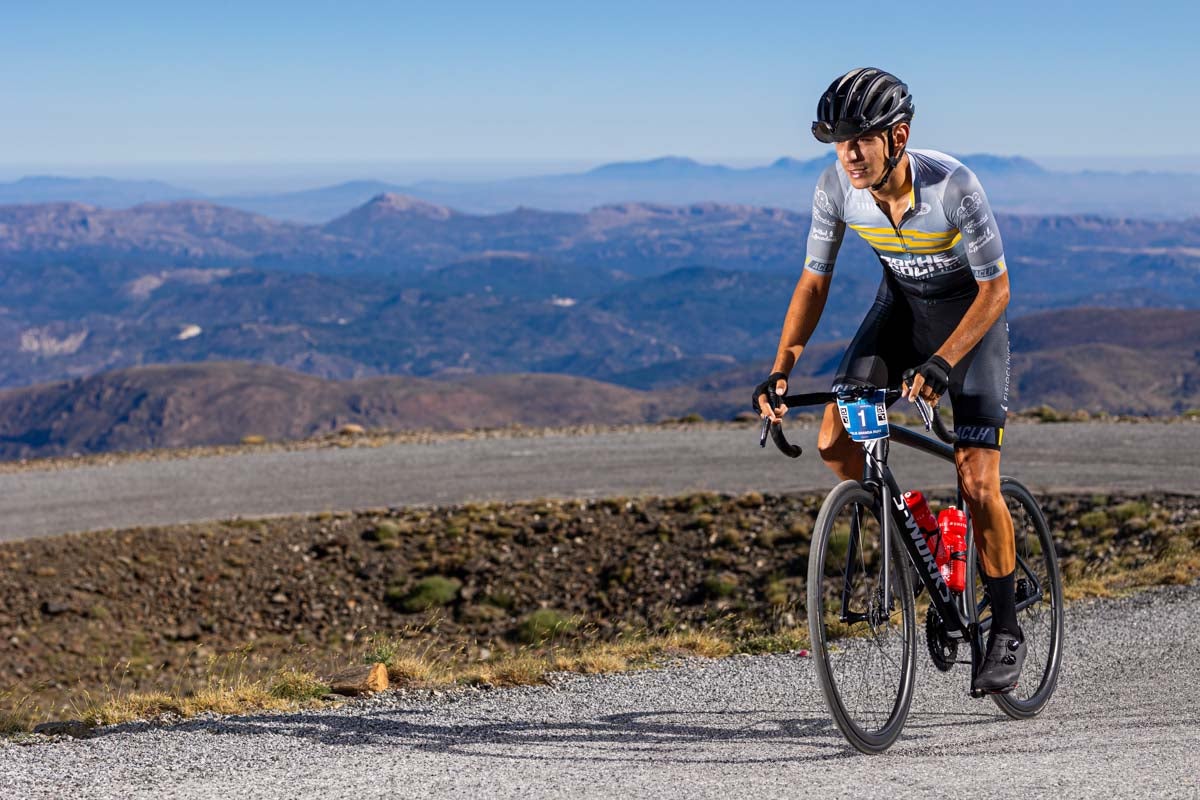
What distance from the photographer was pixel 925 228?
17.2ft

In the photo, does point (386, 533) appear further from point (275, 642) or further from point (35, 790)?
point (35, 790)

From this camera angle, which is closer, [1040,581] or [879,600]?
[879,600]

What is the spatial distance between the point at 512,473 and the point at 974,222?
17053 mm

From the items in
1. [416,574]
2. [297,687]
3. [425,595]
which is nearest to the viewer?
[297,687]

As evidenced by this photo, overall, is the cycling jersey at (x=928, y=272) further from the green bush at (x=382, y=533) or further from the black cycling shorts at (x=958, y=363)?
the green bush at (x=382, y=533)

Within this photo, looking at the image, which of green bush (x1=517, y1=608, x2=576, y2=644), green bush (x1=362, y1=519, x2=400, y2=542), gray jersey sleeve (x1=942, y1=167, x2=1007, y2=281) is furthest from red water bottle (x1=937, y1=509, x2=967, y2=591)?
green bush (x1=362, y1=519, x2=400, y2=542)

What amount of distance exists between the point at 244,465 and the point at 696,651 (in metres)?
17.2

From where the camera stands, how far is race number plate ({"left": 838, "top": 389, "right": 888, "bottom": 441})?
5.19m

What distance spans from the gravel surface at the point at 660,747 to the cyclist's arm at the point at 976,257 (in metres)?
1.88

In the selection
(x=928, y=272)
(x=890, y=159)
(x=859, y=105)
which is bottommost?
(x=928, y=272)

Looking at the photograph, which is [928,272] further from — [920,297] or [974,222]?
[974,222]

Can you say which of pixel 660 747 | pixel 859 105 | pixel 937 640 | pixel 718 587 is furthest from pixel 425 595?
pixel 859 105

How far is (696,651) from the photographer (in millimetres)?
8289

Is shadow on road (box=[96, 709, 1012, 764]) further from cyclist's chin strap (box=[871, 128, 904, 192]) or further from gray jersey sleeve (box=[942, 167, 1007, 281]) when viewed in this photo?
cyclist's chin strap (box=[871, 128, 904, 192])
